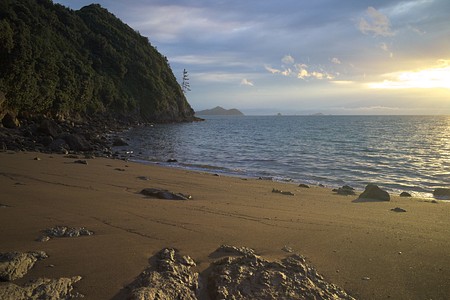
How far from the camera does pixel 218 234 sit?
15.6ft

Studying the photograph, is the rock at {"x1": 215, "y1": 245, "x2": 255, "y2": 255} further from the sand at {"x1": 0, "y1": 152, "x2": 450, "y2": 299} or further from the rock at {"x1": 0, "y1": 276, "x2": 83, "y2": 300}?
the rock at {"x1": 0, "y1": 276, "x2": 83, "y2": 300}

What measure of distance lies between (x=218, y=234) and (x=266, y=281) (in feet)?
5.64

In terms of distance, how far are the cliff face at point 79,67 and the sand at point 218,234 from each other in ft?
70.5

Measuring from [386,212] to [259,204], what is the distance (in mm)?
2944

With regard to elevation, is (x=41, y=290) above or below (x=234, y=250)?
above

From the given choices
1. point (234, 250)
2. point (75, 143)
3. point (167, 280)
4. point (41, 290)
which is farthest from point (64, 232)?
point (75, 143)

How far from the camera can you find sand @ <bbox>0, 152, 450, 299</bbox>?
3.41 meters

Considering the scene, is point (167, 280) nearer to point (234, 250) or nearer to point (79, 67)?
point (234, 250)

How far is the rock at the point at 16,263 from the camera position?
292 centimetres

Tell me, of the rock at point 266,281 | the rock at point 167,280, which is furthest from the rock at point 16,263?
the rock at point 266,281

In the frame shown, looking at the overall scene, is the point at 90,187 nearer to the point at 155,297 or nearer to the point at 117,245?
the point at 117,245

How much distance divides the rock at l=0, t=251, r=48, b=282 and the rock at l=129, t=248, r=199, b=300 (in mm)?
1059

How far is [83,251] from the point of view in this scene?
3.74 m

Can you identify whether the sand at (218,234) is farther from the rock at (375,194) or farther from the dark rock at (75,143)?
the dark rock at (75,143)
